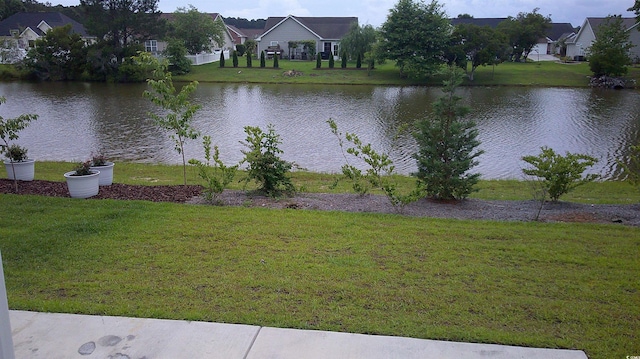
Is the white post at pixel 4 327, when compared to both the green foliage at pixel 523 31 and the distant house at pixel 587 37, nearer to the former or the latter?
the green foliage at pixel 523 31

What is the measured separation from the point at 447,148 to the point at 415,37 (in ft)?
124

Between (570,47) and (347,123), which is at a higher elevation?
(570,47)

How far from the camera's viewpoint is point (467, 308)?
4426 millimetres

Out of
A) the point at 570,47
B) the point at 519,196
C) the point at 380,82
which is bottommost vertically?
the point at 519,196

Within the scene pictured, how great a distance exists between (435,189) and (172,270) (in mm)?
5456

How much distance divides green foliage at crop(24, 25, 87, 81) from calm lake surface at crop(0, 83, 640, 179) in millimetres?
4976

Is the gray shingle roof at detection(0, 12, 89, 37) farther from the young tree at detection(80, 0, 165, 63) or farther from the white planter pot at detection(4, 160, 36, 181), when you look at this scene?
the white planter pot at detection(4, 160, 36, 181)

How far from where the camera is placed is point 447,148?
8.94m

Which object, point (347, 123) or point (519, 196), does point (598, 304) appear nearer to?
point (519, 196)

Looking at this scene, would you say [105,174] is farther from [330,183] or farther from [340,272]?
[340,272]

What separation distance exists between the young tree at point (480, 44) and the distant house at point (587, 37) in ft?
67.3

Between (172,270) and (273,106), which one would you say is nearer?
(172,270)

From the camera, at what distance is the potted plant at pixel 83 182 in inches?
329

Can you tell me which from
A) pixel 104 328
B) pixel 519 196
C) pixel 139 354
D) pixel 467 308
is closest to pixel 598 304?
pixel 467 308
